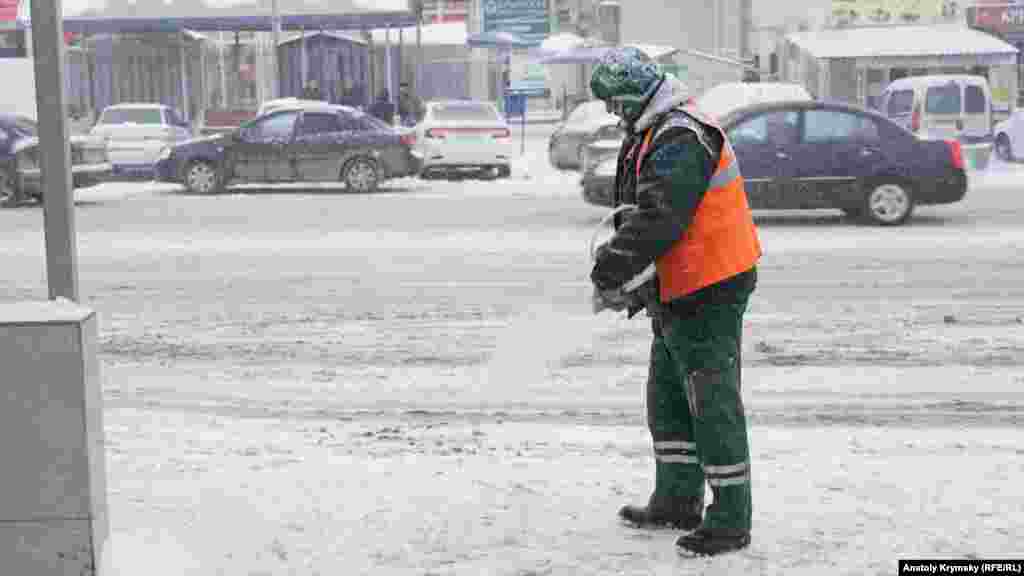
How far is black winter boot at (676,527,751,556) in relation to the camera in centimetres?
476

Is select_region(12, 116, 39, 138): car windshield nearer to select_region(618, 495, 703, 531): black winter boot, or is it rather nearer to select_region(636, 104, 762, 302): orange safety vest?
select_region(618, 495, 703, 531): black winter boot

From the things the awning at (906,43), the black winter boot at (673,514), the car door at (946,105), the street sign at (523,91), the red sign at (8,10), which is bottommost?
the black winter boot at (673,514)

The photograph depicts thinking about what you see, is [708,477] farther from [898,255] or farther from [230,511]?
[898,255]

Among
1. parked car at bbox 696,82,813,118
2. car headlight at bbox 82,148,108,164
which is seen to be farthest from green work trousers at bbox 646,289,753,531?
parked car at bbox 696,82,813,118

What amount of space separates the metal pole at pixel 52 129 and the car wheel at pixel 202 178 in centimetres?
1849

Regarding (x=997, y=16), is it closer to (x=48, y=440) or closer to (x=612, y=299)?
(x=612, y=299)

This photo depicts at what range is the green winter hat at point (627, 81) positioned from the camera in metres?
4.78

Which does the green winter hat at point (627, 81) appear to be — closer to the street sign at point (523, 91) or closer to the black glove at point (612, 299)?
the black glove at point (612, 299)

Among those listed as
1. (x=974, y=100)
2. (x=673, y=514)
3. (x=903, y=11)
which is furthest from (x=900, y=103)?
(x=673, y=514)

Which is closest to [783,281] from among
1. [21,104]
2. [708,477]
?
[708,477]

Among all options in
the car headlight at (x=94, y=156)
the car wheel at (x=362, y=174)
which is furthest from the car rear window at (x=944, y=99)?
the car headlight at (x=94, y=156)

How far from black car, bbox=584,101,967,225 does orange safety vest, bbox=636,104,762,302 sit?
39.2 feet

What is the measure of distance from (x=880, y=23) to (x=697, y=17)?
12926 mm

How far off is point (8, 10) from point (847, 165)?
24.2m
